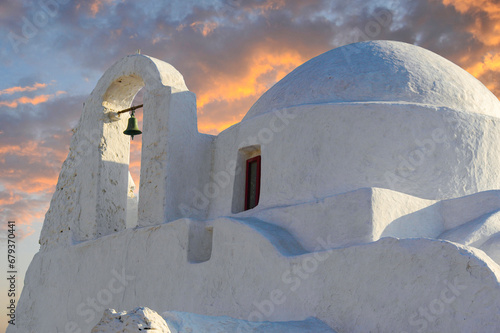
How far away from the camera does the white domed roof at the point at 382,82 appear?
810 cm

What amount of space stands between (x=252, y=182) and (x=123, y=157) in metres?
3.35

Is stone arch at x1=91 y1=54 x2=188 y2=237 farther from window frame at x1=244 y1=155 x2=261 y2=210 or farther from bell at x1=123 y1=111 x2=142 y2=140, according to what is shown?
window frame at x1=244 y1=155 x2=261 y2=210

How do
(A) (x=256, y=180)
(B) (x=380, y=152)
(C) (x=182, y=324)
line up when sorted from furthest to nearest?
(A) (x=256, y=180) < (B) (x=380, y=152) < (C) (x=182, y=324)

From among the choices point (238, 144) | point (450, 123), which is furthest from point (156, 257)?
point (450, 123)

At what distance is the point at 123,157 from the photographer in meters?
11.0

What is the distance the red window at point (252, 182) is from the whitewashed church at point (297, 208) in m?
0.02

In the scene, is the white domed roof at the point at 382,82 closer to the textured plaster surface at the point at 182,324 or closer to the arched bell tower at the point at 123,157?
the arched bell tower at the point at 123,157

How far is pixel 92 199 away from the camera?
10.4 m

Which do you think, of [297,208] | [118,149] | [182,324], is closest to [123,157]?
[118,149]

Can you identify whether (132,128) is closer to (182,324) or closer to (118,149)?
(118,149)

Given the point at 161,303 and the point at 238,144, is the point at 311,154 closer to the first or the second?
the point at 238,144

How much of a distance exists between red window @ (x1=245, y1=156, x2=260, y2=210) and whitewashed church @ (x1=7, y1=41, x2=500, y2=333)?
0.02 meters

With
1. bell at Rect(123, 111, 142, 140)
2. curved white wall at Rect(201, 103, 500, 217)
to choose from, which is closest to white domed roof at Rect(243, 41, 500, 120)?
curved white wall at Rect(201, 103, 500, 217)

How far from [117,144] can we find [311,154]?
4.71m
